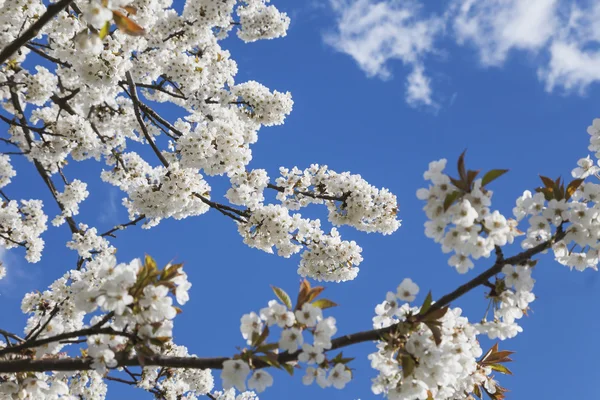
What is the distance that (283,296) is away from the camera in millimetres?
2695

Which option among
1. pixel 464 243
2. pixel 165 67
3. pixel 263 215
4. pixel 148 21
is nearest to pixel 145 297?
pixel 464 243

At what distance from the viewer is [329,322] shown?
2551 millimetres

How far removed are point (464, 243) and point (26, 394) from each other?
2.87 meters

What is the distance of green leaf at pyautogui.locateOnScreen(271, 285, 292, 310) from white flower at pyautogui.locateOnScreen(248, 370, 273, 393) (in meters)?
0.36

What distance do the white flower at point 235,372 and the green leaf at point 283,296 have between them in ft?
1.28

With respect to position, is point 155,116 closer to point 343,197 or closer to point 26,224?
point 343,197

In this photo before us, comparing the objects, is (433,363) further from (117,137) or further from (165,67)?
(117,137)

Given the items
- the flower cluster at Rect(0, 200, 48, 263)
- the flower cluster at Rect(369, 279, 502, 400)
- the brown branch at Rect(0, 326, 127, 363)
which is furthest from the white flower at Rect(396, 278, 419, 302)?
the flower cluster at Rect(0, 200, 48, 263)

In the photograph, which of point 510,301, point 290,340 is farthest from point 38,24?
point 510,301

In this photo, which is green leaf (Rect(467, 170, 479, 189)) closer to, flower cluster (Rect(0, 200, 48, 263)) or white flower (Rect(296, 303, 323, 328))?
white flower (Rect(296, 303, 323, 328))

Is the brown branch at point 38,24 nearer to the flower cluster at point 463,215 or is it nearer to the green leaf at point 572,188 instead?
the flower cluster at point 463,215

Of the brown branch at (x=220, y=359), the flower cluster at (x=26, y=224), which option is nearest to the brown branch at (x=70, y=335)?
the brown branch at (x=220, y=359)

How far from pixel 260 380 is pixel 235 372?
0.50ft

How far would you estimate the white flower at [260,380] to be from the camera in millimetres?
2535
